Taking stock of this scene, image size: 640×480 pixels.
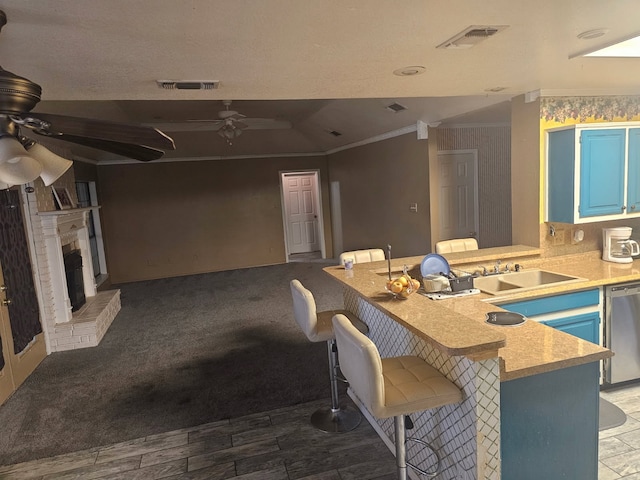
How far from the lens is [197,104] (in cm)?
580

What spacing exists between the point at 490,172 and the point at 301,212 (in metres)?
4.91

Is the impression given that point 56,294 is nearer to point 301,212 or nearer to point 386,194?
point 386,194

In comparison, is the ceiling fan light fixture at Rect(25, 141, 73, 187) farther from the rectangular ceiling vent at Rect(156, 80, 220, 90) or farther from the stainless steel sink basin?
the stainless steel sink basin

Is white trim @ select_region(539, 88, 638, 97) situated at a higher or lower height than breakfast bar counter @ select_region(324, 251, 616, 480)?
higher

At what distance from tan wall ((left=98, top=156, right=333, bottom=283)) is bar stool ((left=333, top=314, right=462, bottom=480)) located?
7125 mm

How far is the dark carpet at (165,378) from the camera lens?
9.94 ft

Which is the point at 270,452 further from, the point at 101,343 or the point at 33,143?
the point at 101,343

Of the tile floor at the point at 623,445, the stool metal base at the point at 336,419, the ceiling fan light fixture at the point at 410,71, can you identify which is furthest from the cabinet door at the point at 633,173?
the stool metal base at the point at 336,419

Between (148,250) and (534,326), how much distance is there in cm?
765

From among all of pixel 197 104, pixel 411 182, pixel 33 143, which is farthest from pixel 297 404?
pixel 197 104

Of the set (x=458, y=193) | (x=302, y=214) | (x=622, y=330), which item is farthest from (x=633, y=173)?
(x=302, y=214)

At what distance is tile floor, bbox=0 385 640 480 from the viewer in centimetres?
241

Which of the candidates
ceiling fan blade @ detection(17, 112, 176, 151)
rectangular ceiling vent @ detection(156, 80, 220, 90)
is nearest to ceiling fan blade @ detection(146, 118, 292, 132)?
rectangular ceiling vent @ detection(156, 80, 220, 90)

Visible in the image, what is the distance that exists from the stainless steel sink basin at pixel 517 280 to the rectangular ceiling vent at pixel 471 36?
1.75 meters
